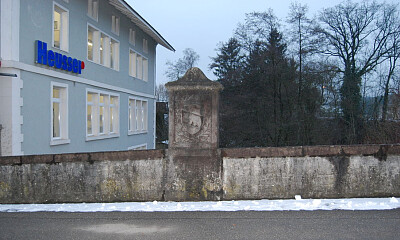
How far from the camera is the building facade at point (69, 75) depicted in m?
12.2

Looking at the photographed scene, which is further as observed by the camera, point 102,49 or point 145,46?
point 145,46

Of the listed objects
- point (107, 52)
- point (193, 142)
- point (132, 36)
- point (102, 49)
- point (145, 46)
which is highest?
point (145, 46)

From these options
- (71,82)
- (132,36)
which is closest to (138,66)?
(132,36)

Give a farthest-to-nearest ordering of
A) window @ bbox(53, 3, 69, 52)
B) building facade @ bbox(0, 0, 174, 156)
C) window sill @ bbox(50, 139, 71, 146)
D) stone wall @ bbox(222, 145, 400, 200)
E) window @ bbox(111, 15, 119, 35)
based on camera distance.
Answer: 1. window @ bbox(111, 15, 119, 35)
2. window @ bbox(53, 3, 69, 52)
3. window sill @ bbox(50, 139, 71, 146)
4. building facade @ bbox(0, 0, 174, 156)
5. stone wall @ bbox(222, 145, 400, 200)

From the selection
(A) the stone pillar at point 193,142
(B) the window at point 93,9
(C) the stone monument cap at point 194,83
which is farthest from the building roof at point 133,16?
(A) the stone pillar at point 193,142

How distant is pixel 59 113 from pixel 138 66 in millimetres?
11625

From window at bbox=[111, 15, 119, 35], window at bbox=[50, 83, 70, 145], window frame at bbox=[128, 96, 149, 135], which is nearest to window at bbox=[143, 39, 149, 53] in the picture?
window frame at bbox=[128, 96, 149, 135]

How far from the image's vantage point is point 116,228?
5.71 meters

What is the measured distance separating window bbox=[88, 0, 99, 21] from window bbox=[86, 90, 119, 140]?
3.51 m

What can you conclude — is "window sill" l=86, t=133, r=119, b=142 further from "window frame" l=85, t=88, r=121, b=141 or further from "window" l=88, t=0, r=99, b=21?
"window" l=88, t=0, r=99, b=21

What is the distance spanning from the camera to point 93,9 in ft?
60.0

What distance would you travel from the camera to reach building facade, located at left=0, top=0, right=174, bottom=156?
479 inches

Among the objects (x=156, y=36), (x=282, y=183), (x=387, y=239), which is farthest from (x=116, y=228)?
(x=156, y=36)

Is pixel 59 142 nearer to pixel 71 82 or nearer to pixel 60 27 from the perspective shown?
pixel 71 82
